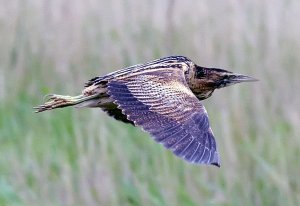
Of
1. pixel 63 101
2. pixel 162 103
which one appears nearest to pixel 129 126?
pixel 63 101

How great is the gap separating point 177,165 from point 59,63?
1026 mm

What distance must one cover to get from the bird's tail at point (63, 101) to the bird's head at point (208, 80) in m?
0.48

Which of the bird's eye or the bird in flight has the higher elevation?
the bird's eye

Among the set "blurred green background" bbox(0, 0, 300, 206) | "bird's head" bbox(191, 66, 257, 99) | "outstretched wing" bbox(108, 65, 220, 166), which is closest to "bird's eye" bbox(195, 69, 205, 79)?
"bird's head" bbox(191, 66, 257, 99)

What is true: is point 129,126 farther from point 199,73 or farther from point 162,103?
point 162,103

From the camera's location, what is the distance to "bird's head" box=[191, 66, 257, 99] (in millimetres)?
4219

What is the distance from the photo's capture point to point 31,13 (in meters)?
6.43

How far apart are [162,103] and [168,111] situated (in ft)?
0.18

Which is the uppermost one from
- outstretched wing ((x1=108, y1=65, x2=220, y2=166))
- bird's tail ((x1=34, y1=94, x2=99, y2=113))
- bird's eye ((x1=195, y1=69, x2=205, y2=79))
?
bird's eye ((x1=195, y1=69, x2=205, y2=79))

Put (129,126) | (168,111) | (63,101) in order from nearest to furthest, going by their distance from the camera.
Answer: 1. (168,111)
2. (63,101)
3. (129,126)

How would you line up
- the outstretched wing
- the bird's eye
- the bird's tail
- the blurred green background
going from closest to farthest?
the outstretched wing → the bird's tail → the bird's eye → the blurred green background

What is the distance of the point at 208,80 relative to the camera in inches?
168

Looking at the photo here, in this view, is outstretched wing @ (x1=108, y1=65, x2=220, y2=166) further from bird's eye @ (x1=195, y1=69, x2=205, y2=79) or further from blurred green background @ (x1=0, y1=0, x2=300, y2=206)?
blurred green background @ (x1=0, y1=0, x2=300, y2=206)

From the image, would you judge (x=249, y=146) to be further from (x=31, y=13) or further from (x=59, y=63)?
(x=31, y=13)
